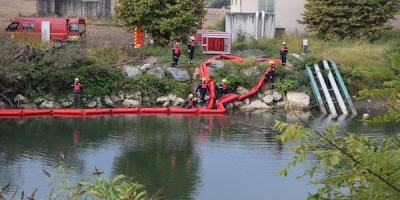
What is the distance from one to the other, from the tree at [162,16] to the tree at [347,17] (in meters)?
6.95

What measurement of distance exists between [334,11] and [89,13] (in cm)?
2064

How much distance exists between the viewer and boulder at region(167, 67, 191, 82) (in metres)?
24.0

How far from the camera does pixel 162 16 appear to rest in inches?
1079

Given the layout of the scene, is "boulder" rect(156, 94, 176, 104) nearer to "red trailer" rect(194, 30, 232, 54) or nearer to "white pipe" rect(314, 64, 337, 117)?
"red trailer" rect(194, 30, 232, 54)

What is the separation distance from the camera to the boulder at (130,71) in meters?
23.6

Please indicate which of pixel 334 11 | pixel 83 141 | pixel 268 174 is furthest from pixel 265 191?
pixel 334 11

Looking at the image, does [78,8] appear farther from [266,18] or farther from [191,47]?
[191,47]

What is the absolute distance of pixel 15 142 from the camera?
1627cm

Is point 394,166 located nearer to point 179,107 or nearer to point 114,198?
point 114,198

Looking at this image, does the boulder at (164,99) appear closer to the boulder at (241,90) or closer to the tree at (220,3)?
the boulder at (241,90)

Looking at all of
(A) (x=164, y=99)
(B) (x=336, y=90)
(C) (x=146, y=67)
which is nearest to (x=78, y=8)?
(C) (x=146, y=67)

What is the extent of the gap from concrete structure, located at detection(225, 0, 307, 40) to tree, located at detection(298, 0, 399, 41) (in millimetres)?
2741

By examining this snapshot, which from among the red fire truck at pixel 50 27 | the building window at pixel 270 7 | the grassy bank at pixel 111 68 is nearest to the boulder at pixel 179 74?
the grassy bank at pixel 111 68

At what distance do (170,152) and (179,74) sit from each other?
8926 mm
